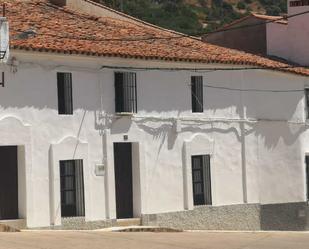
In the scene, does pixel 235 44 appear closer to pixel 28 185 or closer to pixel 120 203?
pixel 120 203

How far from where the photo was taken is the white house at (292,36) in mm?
32938

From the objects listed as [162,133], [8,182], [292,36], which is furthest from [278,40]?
[8,182]

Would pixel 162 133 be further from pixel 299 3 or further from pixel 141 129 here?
pixel 299 3

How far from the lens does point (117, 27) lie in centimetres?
2800

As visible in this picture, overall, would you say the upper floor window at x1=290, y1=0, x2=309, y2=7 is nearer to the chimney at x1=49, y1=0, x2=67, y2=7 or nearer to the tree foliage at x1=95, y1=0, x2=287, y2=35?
the chimney at x1=49, y1=0, x2=67, y2=7

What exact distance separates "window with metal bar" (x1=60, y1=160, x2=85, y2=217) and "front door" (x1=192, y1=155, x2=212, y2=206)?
15.1 ft

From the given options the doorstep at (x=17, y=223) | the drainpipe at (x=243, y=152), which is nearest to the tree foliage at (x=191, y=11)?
the drainpipe at (x=243, y=152)

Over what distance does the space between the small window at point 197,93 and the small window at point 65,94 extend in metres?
4.84

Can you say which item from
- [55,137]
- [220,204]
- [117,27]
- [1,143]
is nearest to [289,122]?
[220,204]

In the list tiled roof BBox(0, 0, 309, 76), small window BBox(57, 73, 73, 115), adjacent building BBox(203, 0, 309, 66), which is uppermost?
adjacent building BBox(203, 0, 309, 66)

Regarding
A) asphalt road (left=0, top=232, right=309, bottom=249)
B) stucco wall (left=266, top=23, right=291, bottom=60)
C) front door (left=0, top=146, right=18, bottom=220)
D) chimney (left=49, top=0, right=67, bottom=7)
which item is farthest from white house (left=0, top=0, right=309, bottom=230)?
asphalt road (left=0, top=232, right=309, bottom=249)

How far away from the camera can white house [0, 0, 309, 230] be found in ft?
71.6

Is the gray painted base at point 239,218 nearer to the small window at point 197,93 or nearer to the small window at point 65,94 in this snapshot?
the small window at point 197,93

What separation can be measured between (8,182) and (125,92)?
453 cm
